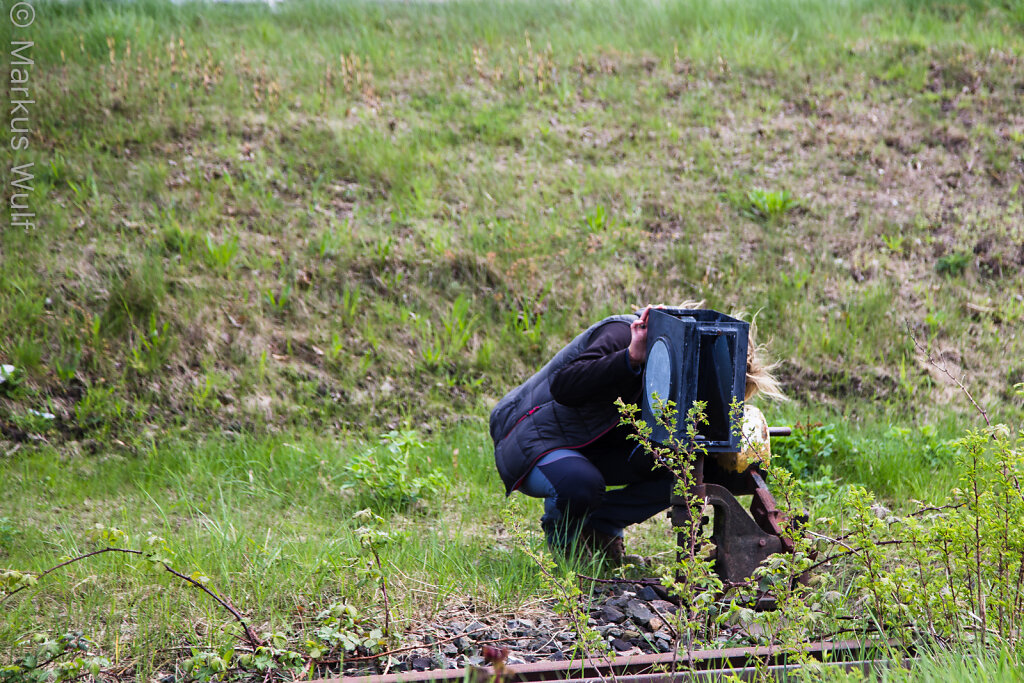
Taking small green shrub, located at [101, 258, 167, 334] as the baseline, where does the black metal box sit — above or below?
above

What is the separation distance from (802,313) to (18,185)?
872cm

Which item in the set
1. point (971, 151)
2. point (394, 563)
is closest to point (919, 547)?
Answer: point (394, 563)

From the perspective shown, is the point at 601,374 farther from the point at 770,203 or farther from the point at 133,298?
the point at 770,203

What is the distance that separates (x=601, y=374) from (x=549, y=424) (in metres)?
0.51

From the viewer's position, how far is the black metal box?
3535 mm

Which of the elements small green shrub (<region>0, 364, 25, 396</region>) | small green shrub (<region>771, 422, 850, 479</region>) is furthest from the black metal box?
small green shrub (<region>0, 364, 25, 396</region>)

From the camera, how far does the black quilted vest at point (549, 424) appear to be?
4.29 meters

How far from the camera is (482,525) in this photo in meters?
5.24

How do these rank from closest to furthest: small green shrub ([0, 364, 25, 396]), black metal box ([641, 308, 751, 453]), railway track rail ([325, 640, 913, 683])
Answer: railway track rail ([325, 640, 913, 683]), black metal box ([641, 308, 751, 453]), small green shrub ([0, 364, 25, 396])

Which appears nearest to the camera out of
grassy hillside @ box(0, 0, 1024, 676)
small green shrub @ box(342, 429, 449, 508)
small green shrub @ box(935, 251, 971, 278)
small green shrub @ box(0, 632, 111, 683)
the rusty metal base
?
small green shrub @ box(0, 632, 111, 683)

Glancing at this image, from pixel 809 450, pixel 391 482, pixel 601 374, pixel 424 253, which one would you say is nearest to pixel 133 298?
pixel 424 253

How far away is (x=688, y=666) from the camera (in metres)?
2.98

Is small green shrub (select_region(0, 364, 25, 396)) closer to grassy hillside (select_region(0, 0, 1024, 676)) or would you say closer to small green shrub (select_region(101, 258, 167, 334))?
grassy hillside (select_region(0, 0, 1024, 676))

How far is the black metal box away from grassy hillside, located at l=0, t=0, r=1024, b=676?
1.20 meters
